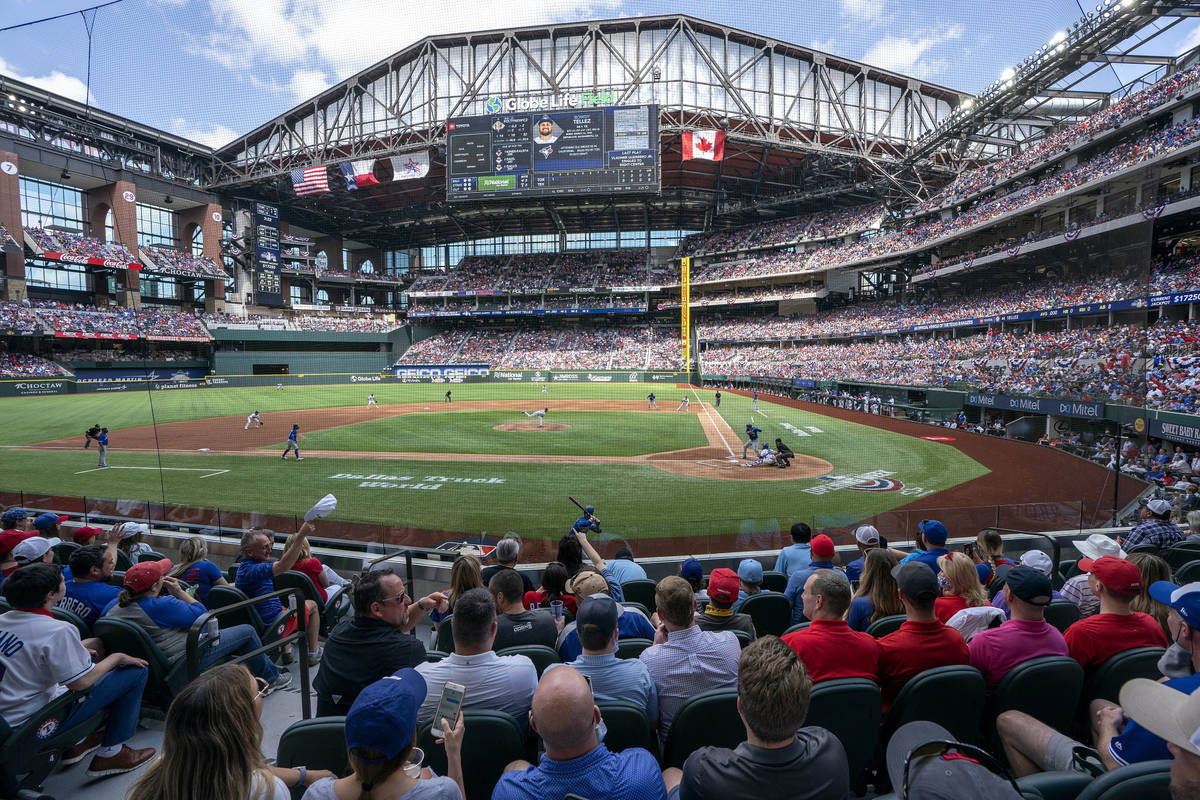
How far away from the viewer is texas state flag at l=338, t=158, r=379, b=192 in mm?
48688

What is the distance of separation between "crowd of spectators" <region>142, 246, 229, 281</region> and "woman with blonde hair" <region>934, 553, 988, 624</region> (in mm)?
69037

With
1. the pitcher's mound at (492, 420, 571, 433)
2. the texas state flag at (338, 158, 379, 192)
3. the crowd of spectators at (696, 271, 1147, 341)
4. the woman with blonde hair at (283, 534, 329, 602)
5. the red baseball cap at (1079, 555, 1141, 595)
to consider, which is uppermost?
the texas state flag at (338, 158, 379, 192)

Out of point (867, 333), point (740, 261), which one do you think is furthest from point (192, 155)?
point (867, 333)

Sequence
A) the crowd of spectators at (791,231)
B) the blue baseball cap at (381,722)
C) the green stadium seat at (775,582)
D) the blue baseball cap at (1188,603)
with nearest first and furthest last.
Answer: the blue baseball cap at (381,722)
the blue baseball cap at (1188,603)
the green stadium seat at (775,582)
the crowd of spectators at (791,231)

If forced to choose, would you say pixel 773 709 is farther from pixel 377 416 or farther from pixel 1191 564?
pixel 377 416

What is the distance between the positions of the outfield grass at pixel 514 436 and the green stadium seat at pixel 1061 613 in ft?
55.1

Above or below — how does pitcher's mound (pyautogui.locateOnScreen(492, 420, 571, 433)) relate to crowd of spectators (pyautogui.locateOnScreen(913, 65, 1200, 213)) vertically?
below

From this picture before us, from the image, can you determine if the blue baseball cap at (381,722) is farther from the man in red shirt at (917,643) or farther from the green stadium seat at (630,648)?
the man in red shirt at (917,643)

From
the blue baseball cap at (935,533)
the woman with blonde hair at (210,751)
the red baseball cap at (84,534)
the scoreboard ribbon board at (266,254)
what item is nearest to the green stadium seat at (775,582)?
the blue baseball cap at (935,533)

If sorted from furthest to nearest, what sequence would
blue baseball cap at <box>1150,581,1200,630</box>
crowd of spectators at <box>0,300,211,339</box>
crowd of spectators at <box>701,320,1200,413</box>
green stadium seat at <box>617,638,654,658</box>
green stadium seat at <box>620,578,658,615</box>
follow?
crowd of spectators at <box>0,300,211,339</box>
crowd of spectators at <box>701,320,1200,413</box>
green stadium seat at <box>620,578,658,615</box>
green stadium seat at <box>617,638,654,658</box>
blue baseball cap at <box>1150,581,1200,630</box>

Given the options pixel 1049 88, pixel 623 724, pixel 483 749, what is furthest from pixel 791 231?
pixel 483 749

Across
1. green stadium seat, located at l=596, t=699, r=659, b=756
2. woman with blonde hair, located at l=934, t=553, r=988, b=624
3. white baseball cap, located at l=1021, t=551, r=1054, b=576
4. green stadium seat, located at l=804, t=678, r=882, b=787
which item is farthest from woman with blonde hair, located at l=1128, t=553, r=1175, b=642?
green stadium seat, located at l=596, t=699, r=659, b=756

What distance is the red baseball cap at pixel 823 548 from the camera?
591 cm

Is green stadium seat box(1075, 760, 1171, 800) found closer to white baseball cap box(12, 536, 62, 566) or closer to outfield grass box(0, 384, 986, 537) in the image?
outfield grass box(0, 384, 986, 537)
